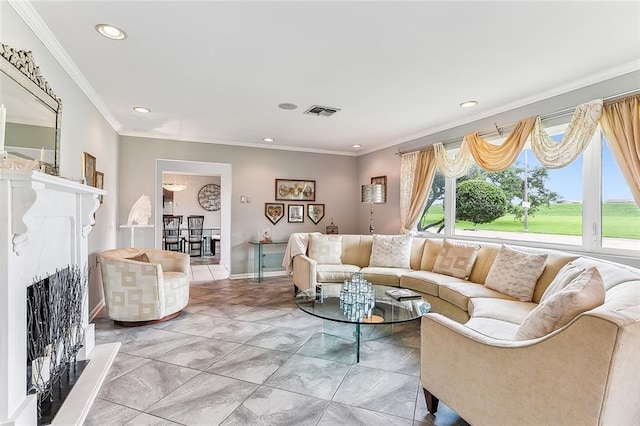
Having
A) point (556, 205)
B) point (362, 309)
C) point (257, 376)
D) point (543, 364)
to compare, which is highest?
point (556, 205)

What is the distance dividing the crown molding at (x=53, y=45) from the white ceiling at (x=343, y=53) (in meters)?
0.04

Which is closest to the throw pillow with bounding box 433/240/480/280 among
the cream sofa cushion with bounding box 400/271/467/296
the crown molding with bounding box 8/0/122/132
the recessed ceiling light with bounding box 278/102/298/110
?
the cream sofa cushion with bounding box 400/271/467/296

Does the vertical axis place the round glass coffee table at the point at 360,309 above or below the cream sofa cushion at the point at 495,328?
below

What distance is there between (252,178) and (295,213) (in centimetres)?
106

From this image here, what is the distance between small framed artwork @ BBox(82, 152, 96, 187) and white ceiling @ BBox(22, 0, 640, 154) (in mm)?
661

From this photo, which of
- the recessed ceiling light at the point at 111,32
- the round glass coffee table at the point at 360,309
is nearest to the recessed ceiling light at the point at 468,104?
the round glass coffee table at the point at 360,309

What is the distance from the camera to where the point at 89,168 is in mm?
3324

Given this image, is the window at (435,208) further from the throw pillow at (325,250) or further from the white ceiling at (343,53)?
the throw pillow at (325,250)

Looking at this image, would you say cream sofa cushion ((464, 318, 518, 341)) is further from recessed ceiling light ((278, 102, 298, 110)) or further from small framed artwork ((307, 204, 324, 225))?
small framed artwork ((307, 204, 324, 225))

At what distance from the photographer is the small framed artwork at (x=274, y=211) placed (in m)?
5.97

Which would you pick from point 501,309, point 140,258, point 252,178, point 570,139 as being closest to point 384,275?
point 501,309

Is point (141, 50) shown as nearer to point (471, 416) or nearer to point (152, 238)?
point (471, 416)

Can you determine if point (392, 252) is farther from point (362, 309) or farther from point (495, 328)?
point (495, 328)

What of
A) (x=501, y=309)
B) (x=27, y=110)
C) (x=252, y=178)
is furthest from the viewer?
(x=252, y=178)
